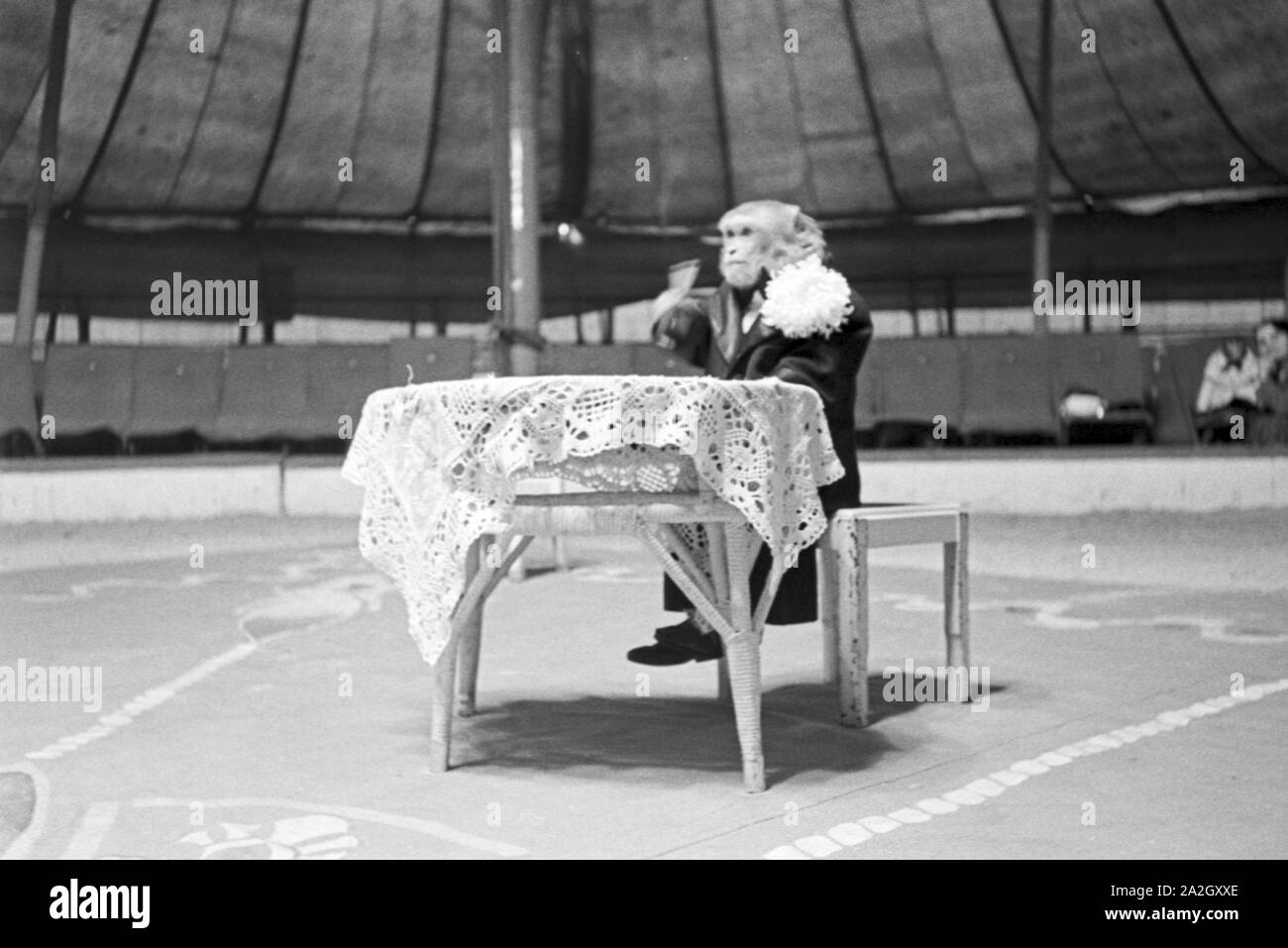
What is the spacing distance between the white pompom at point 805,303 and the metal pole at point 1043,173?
22.3 ft

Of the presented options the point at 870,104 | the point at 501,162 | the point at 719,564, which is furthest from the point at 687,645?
the point at 870,104

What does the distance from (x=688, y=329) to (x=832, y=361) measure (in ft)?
1.41

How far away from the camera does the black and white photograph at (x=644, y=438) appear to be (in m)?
2.07

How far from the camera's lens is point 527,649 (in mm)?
3582

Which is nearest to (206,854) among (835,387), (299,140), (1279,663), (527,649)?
(835,387)

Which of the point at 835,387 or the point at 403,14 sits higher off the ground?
the point at 403,14

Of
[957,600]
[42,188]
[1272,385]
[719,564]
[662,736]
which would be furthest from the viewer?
[42,188]

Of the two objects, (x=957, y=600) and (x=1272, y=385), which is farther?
(x=1272, y=385)

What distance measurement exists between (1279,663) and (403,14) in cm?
800

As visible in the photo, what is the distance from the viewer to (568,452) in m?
2.05

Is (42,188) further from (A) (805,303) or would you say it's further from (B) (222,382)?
(A) (805,303)

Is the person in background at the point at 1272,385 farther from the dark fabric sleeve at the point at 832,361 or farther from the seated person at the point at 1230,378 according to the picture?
the dark fabric sleeve at the point at 832,361

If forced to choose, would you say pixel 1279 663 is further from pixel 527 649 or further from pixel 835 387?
pixel 527 649

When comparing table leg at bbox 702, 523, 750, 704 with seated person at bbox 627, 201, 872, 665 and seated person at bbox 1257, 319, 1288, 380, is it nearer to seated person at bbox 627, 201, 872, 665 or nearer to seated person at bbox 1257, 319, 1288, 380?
seated person at bbox 627, 201, 872, 665
